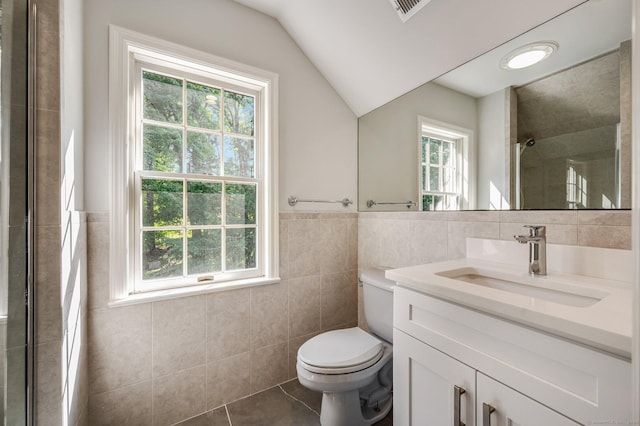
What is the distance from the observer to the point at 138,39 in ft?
4.50

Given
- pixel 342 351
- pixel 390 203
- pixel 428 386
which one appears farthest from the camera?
pixel 390 203

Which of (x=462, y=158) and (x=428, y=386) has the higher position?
(x=462, y=158)

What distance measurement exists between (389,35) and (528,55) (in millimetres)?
670

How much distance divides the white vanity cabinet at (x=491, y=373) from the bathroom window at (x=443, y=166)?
72 centimetres

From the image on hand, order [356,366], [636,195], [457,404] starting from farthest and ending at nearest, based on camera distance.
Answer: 1. [356,366]
2. [457,404]
3. [636,195]

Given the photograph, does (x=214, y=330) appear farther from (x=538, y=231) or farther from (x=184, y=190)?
(x=538, y=231)

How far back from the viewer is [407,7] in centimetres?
130

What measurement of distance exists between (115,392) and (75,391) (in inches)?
10.6

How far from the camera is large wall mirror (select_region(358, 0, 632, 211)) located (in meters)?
0.93

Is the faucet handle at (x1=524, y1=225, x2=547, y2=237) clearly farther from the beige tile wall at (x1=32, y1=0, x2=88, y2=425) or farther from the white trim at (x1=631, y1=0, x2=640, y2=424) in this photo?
the beige tile wall at (x1=32, y1=0, x2=88, y2=425)

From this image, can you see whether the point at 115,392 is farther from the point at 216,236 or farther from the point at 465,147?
the point at 465,147

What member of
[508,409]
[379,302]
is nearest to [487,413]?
[508,409]

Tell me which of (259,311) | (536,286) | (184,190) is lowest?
(259,311)

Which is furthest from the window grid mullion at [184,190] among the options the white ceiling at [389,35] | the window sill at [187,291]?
the white ceiling at [389,35]
